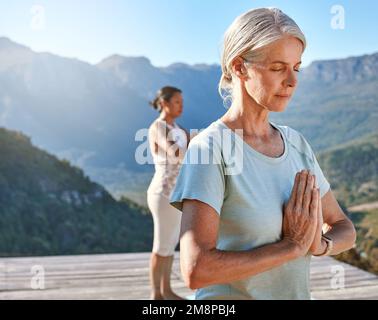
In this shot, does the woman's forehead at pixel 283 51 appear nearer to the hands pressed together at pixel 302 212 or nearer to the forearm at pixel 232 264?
the hands pressed together at pixel 302 212

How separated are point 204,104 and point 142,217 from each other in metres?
5.72

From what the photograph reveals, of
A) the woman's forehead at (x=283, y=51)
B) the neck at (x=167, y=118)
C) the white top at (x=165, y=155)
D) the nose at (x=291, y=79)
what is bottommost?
the nose at (x=291, y=79)

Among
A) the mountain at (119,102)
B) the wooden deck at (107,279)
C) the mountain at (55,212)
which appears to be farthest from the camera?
the mountain at (119,102)

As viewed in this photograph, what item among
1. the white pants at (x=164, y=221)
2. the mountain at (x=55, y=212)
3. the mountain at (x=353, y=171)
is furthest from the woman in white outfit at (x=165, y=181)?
the mountain at (x=353, y=171)

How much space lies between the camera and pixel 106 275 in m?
4.15

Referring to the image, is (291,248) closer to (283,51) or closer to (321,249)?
(321,249)

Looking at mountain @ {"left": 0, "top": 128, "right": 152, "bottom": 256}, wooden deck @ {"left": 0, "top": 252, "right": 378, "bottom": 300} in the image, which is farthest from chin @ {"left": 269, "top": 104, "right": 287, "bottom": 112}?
mountain @ {"left": 0, "top": 128, "right": 152, "bottom": 256}

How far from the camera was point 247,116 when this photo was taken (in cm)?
112

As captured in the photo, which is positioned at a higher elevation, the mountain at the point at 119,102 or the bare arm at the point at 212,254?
the mountain at the point at 119,102

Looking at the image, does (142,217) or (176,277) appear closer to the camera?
(176,277)

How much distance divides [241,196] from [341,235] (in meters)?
0.30

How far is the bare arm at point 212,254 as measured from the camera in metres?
0.97

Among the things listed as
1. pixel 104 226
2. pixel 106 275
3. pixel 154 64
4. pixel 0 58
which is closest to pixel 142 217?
pixel 104 226
